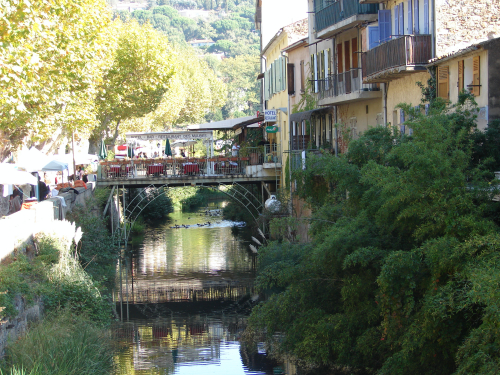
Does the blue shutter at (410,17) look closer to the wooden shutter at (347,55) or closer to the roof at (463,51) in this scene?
the roof at (463,51)

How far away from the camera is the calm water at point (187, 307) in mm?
15828

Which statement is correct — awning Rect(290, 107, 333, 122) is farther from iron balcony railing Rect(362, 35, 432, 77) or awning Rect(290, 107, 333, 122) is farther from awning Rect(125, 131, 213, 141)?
iron balcony railing Rect(362, 35, 432, 77)

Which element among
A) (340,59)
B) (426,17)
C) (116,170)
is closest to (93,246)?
(116,170)

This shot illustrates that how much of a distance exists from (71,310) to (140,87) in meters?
24.3

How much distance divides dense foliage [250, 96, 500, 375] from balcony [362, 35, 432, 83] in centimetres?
274

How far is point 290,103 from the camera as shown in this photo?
A: 30375mm

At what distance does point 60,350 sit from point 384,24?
12.8 meters

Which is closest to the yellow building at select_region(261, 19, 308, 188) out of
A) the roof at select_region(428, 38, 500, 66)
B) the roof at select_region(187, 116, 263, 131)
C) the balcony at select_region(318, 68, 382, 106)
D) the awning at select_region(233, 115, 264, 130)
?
the awning at select_region(233, 115, 264, 130)

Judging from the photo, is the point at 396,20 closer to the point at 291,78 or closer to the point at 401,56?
the point at 401,56

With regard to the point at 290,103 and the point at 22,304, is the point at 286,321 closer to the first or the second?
the point at 22,304

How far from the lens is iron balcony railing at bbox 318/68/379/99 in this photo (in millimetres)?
20420

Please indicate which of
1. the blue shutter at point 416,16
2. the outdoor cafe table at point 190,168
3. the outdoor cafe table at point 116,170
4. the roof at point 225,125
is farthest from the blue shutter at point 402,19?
the roof at point 225,125

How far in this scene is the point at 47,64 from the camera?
68.0ft

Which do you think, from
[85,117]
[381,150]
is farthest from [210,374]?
[85,117]
